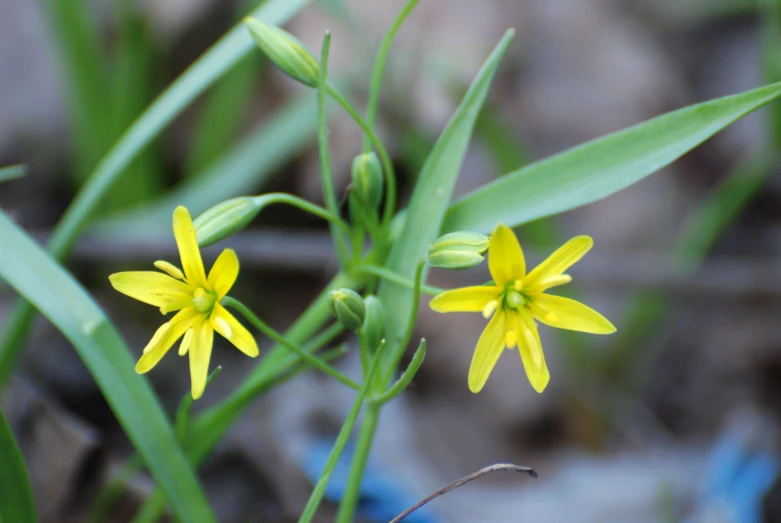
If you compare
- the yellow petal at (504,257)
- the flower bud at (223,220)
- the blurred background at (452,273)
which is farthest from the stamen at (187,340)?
the blurred background at (452,273)

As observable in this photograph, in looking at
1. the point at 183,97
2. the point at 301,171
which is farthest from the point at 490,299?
the point at 301,171

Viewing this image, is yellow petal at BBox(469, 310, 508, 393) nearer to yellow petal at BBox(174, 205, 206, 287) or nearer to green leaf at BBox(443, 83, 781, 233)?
green leaf at BBox(443, 83, 781, 233)

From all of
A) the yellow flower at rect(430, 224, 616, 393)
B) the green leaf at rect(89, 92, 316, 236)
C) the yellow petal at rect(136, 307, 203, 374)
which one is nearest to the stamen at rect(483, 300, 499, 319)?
the yellow flower at rect(430, 224, 616, 393)

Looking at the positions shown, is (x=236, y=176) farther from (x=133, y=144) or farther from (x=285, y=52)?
(x=285, y=52)

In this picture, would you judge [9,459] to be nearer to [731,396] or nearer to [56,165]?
[56,165]

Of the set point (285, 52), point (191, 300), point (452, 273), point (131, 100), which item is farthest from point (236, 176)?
point (191, 300)
